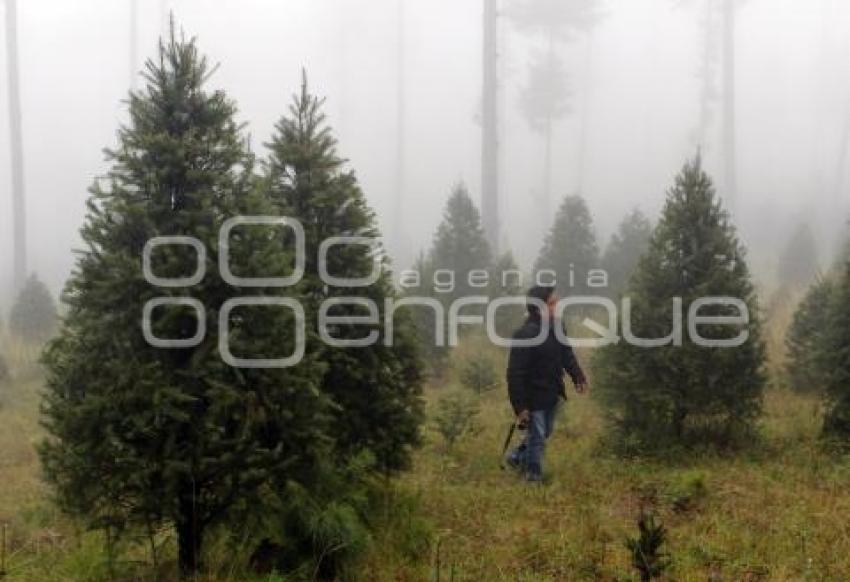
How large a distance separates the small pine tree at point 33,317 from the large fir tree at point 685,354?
52.8 ft

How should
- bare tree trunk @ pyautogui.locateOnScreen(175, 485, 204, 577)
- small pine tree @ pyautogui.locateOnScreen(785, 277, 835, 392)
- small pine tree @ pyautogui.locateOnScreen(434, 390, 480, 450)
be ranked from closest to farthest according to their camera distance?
bare tree trunk @ pyautogui.locateOnScreen(175, 485, 204, 577) < small pine tree @ pyautogui.locateOnScreen(434, 390, 480, 450) < small pine tree @ pyautogui.locateOnScreen(785, 277, 835, 392)

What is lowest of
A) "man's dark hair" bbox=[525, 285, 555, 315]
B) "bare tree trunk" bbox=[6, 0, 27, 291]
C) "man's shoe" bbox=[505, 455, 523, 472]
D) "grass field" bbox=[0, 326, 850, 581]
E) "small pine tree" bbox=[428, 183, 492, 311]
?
"grass field" bbox=[0, 326, 850, 581]

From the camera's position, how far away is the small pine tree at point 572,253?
2000 cm

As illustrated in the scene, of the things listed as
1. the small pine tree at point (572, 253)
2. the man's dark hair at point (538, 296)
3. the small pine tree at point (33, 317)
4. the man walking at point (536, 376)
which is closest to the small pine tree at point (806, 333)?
the man walking at point (536, 376)

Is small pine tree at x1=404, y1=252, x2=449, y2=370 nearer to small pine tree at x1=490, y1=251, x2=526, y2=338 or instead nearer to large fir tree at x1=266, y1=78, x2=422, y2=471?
small pine tree at x1=490, y1=251, x2=526, y2=338

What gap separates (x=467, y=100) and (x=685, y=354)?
177 ft

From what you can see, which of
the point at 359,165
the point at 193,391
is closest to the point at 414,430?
the point at 193,391

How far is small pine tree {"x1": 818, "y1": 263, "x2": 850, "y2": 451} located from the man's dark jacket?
120 inches

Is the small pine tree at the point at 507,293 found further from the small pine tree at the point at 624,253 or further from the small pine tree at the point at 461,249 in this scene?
the small pine tree at the point at 624,253

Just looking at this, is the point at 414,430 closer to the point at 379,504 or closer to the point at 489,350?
the point at 379,504

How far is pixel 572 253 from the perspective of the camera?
2002 cm

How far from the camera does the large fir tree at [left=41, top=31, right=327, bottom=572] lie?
4.92m

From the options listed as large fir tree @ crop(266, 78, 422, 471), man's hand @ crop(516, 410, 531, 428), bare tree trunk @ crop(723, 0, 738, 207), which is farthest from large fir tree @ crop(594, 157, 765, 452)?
bare tree trunk @ crop(723, 0, 738, 207)

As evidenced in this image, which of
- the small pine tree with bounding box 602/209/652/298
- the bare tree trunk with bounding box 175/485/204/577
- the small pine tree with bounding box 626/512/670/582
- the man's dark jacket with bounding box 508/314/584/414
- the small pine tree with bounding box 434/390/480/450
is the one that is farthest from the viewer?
the small pine tree with bounding box 602/209/652/298
